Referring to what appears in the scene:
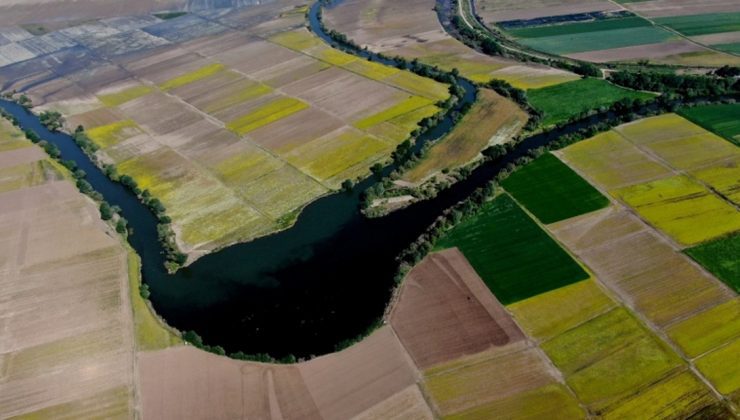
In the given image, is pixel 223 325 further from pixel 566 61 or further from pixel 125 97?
pixel 566 61

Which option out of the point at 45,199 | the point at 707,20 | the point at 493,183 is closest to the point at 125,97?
the point at 45,199

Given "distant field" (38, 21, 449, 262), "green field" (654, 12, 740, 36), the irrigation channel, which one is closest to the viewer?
the irrigation channel

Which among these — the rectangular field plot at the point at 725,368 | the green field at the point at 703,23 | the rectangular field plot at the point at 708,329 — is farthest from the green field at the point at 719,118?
the rectangular field plot at the point at 725,368

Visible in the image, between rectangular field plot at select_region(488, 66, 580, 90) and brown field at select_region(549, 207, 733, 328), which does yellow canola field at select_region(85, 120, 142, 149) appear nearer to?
rectangular field plot at select_region(488, 66, 580, 90)

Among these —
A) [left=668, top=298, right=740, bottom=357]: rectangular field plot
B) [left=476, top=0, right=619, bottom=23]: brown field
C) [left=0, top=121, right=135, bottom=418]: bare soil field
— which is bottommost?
[left=0, top=121, right=135, bottom=418]: bare soil field

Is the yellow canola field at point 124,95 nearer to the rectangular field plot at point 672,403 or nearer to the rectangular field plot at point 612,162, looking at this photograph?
the rectangular field plot at point 612,162

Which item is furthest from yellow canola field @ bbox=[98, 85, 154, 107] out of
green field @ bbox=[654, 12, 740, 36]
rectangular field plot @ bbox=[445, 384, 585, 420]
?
green field @ bbox=[654, 12, 740, 36]
